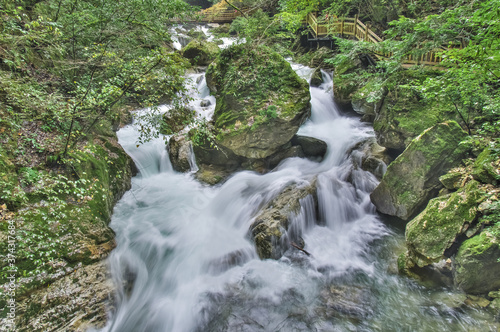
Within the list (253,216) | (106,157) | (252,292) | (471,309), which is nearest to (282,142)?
(253,216)

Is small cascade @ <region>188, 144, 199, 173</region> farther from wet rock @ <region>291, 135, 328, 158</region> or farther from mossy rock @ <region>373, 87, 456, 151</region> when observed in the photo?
mossy rock @ <region>373, 87, 456, 151</region>

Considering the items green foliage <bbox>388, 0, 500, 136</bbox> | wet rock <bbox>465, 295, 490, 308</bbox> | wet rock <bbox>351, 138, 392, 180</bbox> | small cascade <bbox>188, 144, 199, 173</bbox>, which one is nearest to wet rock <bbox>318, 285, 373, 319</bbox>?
wet rock <bbox>465, 295, 490, 308</bbox>

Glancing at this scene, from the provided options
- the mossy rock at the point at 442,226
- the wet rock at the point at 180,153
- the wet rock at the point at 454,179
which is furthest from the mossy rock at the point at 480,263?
the wet rock at the point at 180,153

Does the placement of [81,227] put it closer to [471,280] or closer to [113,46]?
[113,46]

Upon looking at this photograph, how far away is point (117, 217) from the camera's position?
625cm

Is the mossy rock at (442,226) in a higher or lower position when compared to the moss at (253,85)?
lower

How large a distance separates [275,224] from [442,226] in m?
3.16

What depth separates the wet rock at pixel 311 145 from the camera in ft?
28.4

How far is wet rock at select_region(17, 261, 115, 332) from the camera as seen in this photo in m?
3.30

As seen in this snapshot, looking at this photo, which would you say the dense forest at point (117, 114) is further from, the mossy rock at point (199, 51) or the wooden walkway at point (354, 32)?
the mossy rock at point (199, 51)

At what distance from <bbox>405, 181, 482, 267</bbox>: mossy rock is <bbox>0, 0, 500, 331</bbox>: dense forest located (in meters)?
0.04

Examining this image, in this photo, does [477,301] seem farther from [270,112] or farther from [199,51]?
[199,51]

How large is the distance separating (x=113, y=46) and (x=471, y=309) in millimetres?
9450

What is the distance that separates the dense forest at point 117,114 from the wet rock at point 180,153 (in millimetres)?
977
